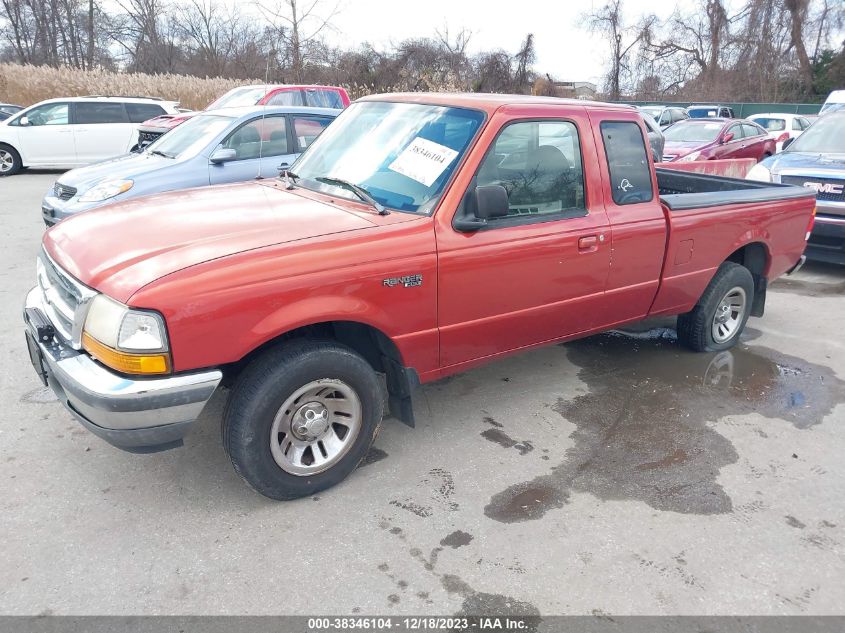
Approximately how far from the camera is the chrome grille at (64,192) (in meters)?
7.41

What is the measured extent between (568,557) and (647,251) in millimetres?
2227

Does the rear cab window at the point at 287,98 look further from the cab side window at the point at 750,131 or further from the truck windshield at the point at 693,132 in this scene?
the cab side window at the point at 750,131

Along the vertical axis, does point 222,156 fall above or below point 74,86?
below

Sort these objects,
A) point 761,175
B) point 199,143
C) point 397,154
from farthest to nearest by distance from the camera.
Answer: point 761,175, point 199,143, point 397,154

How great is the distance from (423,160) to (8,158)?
14.6m

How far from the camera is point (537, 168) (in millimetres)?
3801

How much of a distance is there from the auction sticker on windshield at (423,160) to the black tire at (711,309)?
8.59ft

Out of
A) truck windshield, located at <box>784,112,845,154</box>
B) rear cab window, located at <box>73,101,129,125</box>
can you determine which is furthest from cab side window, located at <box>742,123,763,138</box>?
rear cab window, located at <box>73,101,129,125</box>

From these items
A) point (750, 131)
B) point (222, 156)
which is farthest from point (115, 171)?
point (750, 131)

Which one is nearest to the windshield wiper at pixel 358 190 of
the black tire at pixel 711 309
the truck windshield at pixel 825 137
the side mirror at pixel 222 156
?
the black tire at pixel 711 309

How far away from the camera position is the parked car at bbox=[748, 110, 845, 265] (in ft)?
24.2

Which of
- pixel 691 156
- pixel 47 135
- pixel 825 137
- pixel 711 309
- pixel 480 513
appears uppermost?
pixel 47 135

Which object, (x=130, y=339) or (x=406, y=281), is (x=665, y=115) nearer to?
(x=406, y=281)

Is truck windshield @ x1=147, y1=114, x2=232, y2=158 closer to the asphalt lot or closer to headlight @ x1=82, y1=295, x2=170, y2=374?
the asphalt lot
